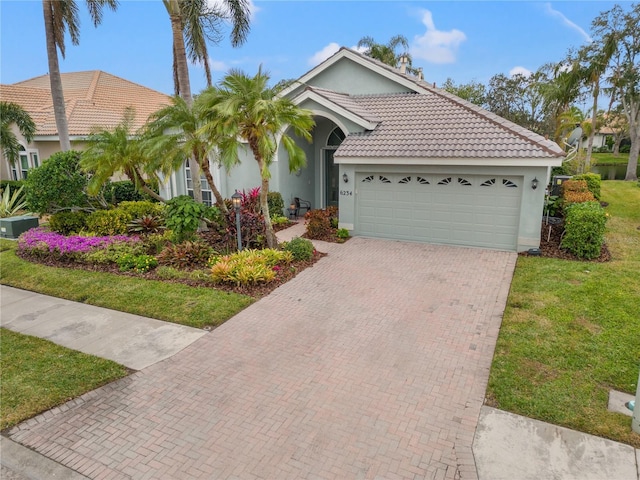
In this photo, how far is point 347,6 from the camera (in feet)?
53.8

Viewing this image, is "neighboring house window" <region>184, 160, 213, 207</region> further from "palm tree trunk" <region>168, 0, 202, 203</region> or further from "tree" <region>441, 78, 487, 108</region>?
"tree" <region>441, 78, 487, 108</region>

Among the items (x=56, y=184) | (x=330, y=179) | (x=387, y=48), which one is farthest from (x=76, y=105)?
(x=387, y=48)

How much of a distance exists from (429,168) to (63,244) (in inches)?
423

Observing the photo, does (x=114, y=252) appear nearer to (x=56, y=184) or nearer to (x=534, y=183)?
(x=56, y=184)

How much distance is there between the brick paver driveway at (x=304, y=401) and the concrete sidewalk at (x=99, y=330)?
414 millimetres

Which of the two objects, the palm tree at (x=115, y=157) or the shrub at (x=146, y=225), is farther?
the shrub at (x=146, y=225)

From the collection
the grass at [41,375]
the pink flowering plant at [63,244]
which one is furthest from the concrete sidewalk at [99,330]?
the pink flowering plant at [63,244]

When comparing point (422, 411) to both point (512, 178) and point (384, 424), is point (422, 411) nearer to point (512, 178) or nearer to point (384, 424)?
point (384, 424)

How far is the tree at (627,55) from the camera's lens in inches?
1120

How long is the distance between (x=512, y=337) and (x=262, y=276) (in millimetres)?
5325

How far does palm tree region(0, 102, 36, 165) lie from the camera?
18641mm

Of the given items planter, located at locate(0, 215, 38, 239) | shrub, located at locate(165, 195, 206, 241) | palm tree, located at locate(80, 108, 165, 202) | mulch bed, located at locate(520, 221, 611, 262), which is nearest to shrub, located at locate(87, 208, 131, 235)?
palm tree, located at locate(80, 108, 165, 202)

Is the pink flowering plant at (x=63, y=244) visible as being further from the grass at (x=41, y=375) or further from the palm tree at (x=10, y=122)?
the palm tree at (x=10, y=122)

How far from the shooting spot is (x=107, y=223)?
43.8ft
